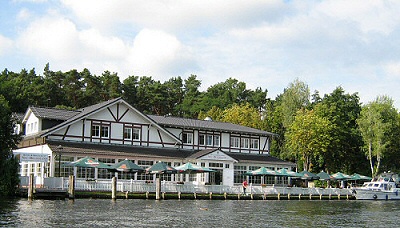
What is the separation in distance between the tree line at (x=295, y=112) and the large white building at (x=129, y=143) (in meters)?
10.2

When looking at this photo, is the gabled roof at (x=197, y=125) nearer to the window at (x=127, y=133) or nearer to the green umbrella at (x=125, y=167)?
the window at (x=127, y=133)

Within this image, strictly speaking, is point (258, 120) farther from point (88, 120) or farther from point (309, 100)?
point (88, 120)

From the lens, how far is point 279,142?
83438mm

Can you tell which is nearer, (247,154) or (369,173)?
(247,154)

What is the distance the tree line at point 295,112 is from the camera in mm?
68562

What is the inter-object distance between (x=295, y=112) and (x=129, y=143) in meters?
32.6

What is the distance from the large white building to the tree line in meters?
10.2

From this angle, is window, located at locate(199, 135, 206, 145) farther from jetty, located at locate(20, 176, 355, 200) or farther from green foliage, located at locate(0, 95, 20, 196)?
green foliage, located at locate(0, 95, 20, 196)

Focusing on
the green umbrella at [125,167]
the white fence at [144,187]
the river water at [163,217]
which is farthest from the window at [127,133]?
the river water at [163,217]

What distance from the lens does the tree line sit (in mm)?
Result: 68562

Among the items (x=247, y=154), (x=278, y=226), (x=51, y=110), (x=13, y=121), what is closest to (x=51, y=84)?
(x=51, y=110)

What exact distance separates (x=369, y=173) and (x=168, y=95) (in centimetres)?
4221

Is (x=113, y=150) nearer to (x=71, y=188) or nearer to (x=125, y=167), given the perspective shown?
(x=125, y=167)

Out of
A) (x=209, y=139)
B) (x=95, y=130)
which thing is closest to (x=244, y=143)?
(x=209, y=139)
